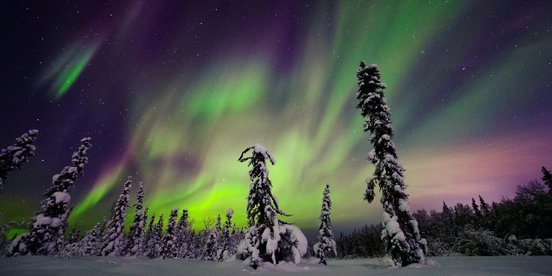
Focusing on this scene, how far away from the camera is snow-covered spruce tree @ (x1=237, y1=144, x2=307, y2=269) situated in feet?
46.3

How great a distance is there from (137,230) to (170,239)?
7530mm

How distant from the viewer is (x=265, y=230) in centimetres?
1449

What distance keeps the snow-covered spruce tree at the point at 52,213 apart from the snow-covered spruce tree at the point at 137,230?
78.8 feet

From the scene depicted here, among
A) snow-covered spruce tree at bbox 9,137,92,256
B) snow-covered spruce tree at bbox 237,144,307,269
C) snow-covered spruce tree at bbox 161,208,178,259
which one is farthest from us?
snow-covered spruce tree at bbox 161,208,178,259

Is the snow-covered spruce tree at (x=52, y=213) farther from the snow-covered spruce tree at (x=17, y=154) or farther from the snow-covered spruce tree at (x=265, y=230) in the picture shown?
the snow-covered spruce tree at (x=265, y=230)

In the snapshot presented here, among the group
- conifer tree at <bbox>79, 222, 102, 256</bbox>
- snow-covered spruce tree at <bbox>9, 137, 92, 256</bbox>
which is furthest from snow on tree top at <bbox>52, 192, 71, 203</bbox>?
conifer tree at <bbox>79, 222, 102, 256</bbox>

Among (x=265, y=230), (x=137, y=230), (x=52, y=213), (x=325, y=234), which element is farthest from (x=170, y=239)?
(x=265, y=230)

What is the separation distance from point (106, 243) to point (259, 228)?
153 feet

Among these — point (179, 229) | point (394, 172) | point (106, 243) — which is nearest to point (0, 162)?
point (106, 243)

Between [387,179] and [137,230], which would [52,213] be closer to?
[137,230]

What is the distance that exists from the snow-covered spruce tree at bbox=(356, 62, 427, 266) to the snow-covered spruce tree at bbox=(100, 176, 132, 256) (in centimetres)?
4588

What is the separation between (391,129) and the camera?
16938 millimetres

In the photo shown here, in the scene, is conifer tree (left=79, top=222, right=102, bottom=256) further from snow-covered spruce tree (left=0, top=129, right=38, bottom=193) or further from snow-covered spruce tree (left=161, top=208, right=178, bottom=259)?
snow-covered spruce tree (left=0, top=129, right=38, bottom=193)

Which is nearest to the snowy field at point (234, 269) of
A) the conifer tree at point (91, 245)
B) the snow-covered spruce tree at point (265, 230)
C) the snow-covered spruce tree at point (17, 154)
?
the snow-covered spruce tree at point (265, 230)
